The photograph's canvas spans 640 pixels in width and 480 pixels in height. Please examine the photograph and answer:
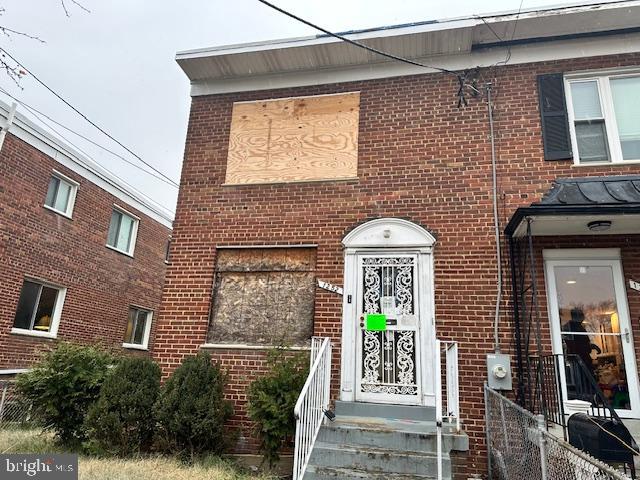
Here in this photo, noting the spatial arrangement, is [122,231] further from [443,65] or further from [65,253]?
[443,65]

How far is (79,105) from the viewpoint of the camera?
8867mm

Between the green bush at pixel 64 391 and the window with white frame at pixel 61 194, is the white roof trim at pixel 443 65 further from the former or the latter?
the window with white frame at pixel 61 194

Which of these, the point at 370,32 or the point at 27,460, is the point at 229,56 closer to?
the point at 370,32

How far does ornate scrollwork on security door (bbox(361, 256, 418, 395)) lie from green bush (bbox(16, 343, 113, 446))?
13.5 ft

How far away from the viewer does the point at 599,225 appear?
5.57 metres

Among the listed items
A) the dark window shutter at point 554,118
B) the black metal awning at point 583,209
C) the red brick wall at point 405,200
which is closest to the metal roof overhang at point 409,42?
the red brick wall at point 405,200

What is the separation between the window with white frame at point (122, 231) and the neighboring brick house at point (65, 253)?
30 millimetres

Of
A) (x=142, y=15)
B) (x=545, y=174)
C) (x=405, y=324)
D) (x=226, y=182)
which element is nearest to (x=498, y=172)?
(x=545, y=174)

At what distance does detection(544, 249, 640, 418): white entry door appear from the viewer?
548 centimetres

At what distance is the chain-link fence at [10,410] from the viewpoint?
26.0ft

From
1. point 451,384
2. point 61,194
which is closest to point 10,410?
point 61,194

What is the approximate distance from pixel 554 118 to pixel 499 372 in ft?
12.4

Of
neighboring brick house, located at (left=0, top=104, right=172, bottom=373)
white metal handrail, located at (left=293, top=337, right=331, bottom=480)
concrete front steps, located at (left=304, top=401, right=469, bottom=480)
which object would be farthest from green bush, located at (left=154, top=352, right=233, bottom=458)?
neighboring brick house, located at (left=0, top=104, right=172, bottom=373)

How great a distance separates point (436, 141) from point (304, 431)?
4578 millimetres
